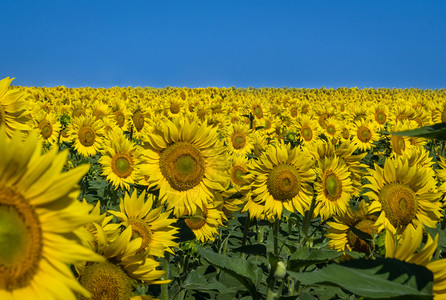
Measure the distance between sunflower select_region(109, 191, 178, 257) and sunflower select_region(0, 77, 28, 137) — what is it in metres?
1.04

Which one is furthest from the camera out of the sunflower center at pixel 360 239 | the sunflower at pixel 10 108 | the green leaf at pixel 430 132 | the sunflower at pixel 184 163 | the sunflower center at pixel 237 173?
the sunflower center at pixel 237 173

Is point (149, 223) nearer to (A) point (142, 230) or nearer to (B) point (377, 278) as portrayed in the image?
(A) point (142, 230)

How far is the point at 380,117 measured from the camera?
40.5 feet

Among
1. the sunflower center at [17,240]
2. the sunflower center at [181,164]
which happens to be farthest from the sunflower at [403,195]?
the sunflower center at [17,240]

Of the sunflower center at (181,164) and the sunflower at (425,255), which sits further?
the sunflower center at (181,164)

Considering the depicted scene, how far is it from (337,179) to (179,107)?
26.6 ft

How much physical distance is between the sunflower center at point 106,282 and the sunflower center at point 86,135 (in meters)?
7.11

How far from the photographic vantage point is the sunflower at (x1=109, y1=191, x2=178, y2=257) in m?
3.19

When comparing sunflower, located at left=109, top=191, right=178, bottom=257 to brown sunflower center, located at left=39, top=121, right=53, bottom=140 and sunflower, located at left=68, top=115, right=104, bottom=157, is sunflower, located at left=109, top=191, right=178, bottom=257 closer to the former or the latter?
sunflower, located at left=68, top=115, right=104, bottom=157

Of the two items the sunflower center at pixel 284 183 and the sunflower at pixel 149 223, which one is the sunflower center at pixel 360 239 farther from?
the sunflower at pixel 149 223

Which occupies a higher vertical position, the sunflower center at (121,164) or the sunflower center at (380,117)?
the sunflower center at (380,117)

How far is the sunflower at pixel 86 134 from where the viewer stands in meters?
8.57

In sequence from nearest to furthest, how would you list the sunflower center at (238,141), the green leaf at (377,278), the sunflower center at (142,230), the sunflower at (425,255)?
1. the green leaf at (377,278)
2. the sunflower at (425,255)
3. the sunflower center at (142,230)
4. the sunflower center at (238,141)

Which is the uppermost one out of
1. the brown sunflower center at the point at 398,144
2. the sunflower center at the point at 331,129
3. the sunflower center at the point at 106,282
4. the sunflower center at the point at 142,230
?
the sunflower center at the point at 331,129
